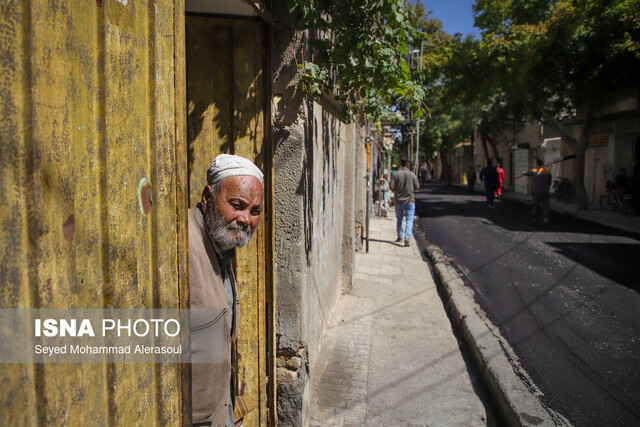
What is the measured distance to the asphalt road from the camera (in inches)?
148

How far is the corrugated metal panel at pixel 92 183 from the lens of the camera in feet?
2.98

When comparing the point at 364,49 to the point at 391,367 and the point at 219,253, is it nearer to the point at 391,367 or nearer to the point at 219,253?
the point at 219,253

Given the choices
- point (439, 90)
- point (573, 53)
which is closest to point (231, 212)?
point (573, 53)

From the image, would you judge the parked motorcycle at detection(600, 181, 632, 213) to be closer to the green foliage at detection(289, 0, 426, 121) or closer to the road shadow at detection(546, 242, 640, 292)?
the road shadow at detection(546, 242, 640, 292)

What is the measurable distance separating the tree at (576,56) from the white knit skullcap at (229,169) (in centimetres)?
1509

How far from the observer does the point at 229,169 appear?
1.90 metres

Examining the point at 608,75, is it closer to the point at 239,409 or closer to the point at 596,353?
the point at 596,353

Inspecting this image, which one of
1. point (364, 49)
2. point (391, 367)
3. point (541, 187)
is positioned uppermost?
point (364, 49)

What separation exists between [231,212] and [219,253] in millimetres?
191

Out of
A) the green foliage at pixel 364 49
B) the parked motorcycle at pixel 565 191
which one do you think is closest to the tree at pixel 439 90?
the green foliage at pixel 364 49

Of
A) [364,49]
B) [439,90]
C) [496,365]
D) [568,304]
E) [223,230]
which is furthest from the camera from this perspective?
[439,90]

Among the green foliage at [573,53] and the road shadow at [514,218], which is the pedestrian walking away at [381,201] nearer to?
the road shadow at [514,218]

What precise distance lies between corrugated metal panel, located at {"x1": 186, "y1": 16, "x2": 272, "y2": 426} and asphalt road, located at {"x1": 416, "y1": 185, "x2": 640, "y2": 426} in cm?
245

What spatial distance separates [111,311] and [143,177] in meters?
0.38
